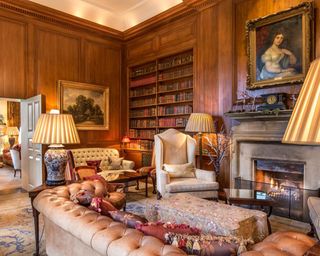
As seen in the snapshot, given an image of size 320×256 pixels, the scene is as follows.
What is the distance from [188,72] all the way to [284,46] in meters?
2.14

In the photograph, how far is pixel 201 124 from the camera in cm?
446

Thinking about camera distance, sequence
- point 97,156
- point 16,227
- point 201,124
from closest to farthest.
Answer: point 16,227
point 201,124
point 97,156

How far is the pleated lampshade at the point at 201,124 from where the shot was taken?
4.45m

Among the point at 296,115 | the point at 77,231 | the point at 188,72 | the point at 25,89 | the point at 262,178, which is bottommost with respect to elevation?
the point at 262,178

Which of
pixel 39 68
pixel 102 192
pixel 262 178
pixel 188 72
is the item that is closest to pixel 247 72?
pixel 188 72

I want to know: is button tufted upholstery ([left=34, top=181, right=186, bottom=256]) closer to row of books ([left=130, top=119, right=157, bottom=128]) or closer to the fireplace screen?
the fireplace screen

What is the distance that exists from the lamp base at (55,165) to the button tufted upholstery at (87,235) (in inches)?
19.6

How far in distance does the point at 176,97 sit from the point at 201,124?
1.62 meters

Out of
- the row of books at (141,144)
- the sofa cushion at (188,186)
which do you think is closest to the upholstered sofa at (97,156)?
the row of books at (141,144)

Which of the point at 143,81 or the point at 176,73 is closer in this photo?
the point at 176,73

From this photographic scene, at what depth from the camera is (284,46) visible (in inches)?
160

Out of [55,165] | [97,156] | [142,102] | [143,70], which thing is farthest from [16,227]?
[143,70]

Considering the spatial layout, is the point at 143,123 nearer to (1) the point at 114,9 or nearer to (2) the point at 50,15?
(1) the point at 114,9

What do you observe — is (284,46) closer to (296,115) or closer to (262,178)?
(262,178)
